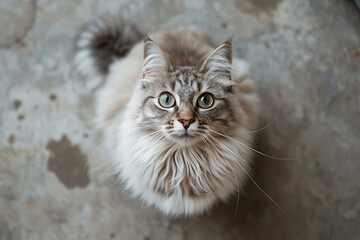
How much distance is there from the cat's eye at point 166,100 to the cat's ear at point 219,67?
0.20 m

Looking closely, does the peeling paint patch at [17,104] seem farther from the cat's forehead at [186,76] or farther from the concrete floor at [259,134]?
the cat's forehead at [186,76]

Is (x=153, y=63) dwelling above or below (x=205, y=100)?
above

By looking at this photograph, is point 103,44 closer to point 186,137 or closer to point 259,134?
point 186,137

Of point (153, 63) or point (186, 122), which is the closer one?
point (186, 122)

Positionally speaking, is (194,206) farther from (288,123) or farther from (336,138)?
(336,138)

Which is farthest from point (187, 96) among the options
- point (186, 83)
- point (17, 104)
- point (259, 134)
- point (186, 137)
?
point (17, 104)

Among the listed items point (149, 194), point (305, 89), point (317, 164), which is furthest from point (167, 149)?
point (305, 89)

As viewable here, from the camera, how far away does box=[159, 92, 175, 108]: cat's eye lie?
1.26 meters

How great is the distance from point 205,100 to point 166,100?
18 cm

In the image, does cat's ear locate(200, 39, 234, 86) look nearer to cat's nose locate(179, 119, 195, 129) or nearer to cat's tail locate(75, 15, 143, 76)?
cat's nose locate(179, 119, 195, 129)

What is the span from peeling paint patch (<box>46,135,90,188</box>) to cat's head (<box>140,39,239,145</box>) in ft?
2.77

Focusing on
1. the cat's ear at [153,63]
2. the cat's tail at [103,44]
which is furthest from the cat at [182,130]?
the cat's tail at [103,44]

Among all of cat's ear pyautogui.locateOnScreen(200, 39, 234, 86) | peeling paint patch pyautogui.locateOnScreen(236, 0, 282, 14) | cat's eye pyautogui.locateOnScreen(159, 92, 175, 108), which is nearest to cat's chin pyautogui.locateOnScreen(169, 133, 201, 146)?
cat's eye pyautogui.locateOnScreen(159, 92, 175, 108)

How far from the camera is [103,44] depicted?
1.89m
